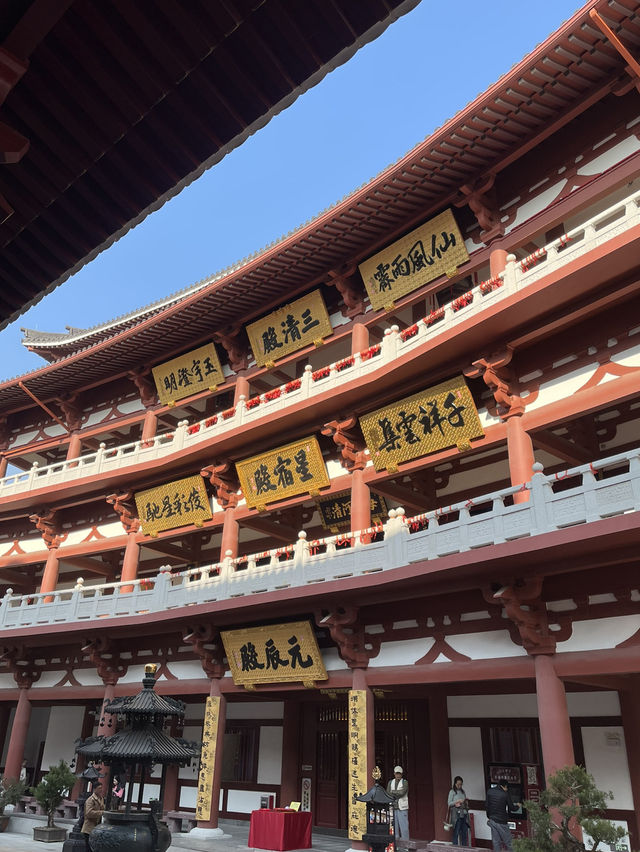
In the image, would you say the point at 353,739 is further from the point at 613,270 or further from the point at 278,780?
the point at 613,270

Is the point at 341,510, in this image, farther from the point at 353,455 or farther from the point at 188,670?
the point at 188,670

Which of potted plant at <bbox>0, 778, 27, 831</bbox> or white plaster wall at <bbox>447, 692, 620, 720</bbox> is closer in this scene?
white plaster wall at <bbox>447, 692, 620, 720</bbox>

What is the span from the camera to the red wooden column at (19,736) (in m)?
18.7

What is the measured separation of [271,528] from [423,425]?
6180 mm

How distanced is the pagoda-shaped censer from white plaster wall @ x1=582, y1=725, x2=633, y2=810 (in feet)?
23.7

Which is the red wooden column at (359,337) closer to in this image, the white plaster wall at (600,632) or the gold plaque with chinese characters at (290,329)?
the gold plaque with chinese characters at (290,329)

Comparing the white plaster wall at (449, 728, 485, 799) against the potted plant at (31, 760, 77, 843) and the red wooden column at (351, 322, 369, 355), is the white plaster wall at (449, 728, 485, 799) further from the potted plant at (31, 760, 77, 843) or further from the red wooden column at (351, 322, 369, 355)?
the red wooden column at (351, 322, 369, 355)

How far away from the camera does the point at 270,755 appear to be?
17.6 meters

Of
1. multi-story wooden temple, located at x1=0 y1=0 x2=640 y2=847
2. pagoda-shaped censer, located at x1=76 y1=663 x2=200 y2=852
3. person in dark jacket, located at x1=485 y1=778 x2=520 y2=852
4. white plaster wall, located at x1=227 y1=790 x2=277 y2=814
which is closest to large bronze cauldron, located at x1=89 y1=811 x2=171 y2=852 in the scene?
pagoda-shaped censer, located at x1=76 y1=663 x2=200 y2=852

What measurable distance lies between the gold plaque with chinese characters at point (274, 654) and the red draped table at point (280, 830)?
2.51 metres

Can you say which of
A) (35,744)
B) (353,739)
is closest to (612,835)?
(353,739)

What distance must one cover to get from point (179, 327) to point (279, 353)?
136 inches

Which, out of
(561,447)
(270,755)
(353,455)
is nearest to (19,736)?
(270,755)

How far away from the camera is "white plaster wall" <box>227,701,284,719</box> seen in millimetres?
17891
